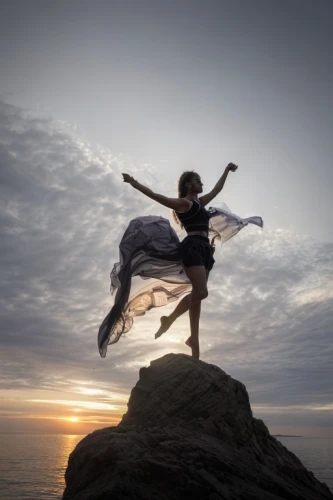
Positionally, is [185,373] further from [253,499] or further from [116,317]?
[253,499]

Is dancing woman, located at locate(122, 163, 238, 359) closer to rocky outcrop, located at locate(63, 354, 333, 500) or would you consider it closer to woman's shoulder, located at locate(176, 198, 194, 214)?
woman's shoulder, located at locate(176, 198, 194, 214)

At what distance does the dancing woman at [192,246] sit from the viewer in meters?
7.28

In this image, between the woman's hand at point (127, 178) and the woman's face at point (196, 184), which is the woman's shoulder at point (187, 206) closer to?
the woman's face at point (196, 184)

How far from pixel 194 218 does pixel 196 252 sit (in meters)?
0.69

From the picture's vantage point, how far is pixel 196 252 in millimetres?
7445

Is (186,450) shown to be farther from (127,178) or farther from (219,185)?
(219,185)

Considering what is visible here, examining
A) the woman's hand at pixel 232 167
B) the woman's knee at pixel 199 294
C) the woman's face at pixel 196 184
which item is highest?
the woman's hand at pixel 232 167

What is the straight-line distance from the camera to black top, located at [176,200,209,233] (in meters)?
7.62

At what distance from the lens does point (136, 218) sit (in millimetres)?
7902

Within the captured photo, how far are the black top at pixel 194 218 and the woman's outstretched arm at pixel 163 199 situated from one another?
0.13 meters

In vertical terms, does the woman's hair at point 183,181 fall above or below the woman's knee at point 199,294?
above

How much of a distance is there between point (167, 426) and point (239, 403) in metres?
1.44

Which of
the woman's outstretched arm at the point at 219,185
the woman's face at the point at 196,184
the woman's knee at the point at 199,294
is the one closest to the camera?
the woman's knee at the point at 199,294

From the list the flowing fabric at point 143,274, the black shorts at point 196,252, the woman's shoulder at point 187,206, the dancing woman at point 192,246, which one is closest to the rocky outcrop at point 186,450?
the dancing woman at point 192,246
